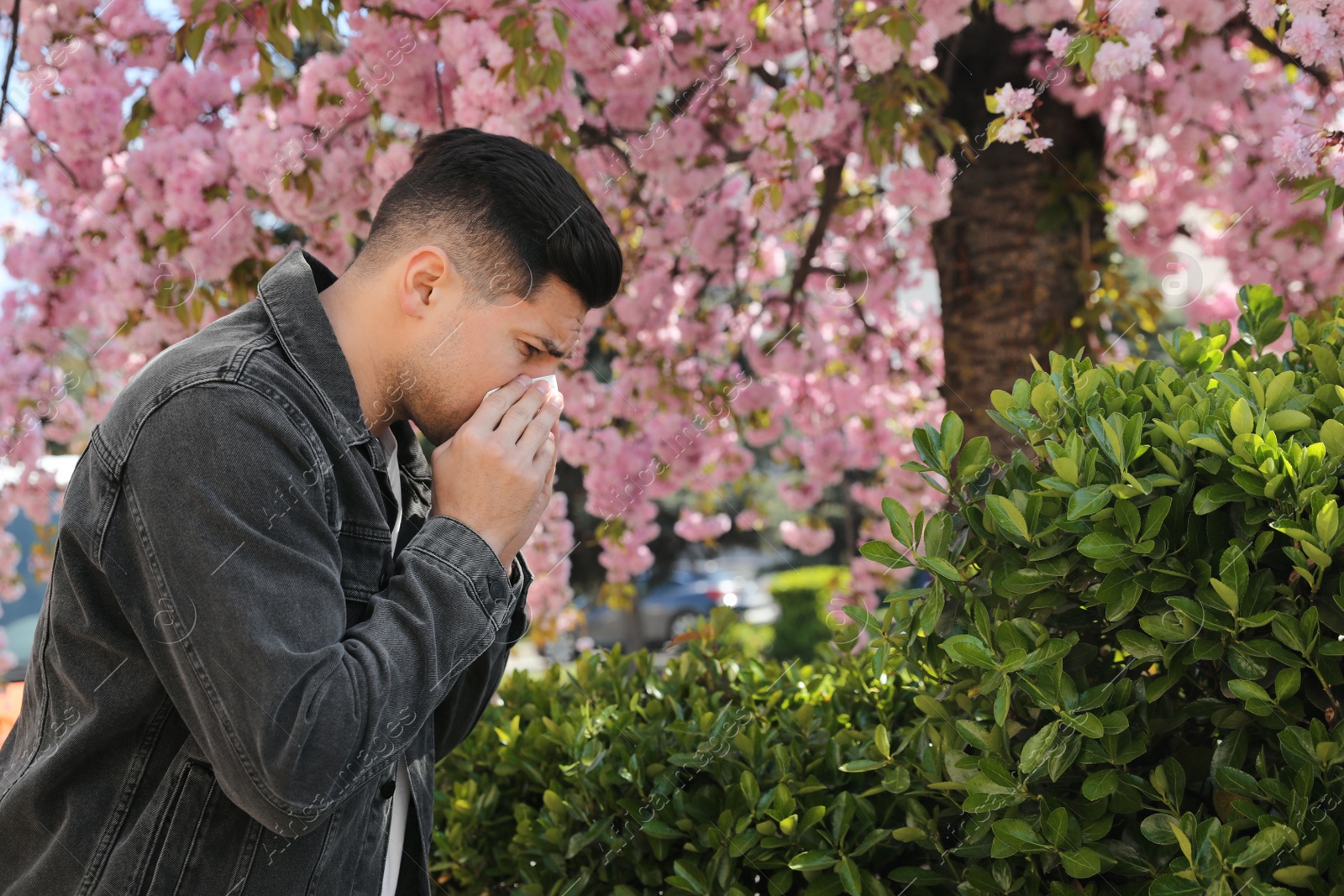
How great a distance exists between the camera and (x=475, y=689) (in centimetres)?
163

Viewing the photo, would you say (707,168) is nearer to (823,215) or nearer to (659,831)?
(823,215)

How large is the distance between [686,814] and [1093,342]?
7.84 ft

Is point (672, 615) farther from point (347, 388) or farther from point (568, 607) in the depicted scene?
point (347, 388)

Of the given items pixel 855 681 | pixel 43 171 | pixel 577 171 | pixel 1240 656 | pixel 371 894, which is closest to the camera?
pixel 1240 656

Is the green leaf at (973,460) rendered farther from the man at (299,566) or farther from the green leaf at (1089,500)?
the man at (299,566)

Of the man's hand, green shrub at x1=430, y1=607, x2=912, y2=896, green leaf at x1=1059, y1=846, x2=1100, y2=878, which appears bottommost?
green shrub at x1=430, y1=607, x2=912, y2=896

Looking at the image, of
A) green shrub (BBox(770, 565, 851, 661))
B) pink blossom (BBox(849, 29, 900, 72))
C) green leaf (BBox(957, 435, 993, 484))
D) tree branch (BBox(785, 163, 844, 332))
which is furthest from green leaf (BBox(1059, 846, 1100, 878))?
green shrub (BBox(770, 565, 851, 661))

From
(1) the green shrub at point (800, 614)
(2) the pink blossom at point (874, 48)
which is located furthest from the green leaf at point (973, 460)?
(1) the green shrub at point (800, 614)

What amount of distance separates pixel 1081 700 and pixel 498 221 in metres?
1.03

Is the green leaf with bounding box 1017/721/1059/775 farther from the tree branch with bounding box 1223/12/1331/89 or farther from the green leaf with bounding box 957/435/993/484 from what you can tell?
the tree branch with bounding box 1223/12/1331/89

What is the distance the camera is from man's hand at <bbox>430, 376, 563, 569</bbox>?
1.34m

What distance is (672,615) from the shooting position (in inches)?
547

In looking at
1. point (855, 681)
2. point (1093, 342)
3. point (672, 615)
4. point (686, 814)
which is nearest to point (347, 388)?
point (686, 814)

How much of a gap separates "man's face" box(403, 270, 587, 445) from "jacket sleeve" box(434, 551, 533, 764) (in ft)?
0.94
